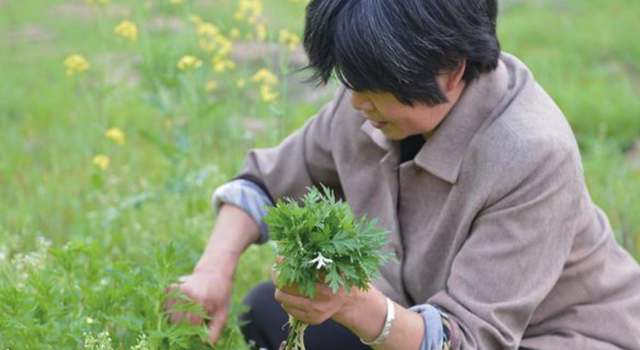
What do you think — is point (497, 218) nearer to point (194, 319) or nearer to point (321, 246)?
point (321, 246)

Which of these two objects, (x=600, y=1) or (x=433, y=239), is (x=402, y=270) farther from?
(x=600, y=1)

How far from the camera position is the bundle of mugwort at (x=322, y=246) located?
1.63 metres

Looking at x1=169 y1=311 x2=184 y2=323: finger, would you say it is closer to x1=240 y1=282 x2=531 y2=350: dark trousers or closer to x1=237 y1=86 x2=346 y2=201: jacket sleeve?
x1=240 y1=282 x2=531 y2=350: dark trousers

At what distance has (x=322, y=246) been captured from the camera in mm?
1632

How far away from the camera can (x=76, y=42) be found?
6.70 meters

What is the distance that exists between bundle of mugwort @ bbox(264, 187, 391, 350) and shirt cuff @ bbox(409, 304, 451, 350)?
1.00ft

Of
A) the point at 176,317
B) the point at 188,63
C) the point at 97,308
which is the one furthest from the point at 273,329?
the point at 188,63

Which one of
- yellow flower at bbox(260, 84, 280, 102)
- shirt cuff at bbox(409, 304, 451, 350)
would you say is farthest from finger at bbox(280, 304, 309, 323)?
yellow flower at bbox(260, 84, 280, 102)

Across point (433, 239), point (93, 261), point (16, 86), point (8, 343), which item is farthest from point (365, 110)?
point (16, 86)

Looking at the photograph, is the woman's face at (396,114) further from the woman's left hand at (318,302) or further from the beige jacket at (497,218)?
the woman's left hand at (318,302)

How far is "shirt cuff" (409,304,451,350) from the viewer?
1.91 metres

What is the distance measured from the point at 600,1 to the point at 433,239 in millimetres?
5448

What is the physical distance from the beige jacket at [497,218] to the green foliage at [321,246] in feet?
1.40

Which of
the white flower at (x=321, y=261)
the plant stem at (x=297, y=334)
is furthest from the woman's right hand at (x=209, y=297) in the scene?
the white flower at (x=321, y=261)
